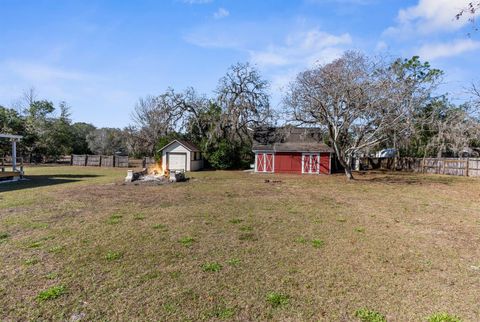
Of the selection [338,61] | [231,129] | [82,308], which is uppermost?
[338,61]

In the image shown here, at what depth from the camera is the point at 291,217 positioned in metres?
7.92

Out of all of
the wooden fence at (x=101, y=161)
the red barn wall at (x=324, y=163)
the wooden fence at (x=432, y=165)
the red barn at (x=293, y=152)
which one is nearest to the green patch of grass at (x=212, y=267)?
the red barn at (x=293, y=152)

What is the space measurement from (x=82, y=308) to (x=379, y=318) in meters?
3.26

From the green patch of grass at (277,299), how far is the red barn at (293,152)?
22342 mm

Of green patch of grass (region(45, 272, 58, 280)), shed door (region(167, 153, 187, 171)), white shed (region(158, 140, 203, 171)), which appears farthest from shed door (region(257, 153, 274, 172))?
green patch of grass (region(45, 272, 58, 280))

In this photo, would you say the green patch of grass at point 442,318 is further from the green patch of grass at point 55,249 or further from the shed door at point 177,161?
the shed door at point 177,161

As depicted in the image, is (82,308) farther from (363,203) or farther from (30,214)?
(363,203)

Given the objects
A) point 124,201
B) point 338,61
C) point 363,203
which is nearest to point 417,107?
point 338,61

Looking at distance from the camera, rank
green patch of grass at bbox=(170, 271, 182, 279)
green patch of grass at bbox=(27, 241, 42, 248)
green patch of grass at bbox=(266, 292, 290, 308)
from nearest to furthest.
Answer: green patch of grass at bbox=(266, 292, 290, 308), green patch of grass at bbox=(170, 271, 182, 279), green patch of grass at bbox=(27, 241, 42, 248)

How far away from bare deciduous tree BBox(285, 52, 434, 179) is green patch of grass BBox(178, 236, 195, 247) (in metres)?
14.8

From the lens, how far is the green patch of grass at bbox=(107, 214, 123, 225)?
23.3ft

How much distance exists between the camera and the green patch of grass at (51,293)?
135 inches

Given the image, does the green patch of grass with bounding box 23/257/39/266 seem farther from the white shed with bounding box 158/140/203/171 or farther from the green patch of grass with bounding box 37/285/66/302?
the white shed with bounding box 158/140/203/171

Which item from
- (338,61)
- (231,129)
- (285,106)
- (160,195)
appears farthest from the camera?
(231,129)
